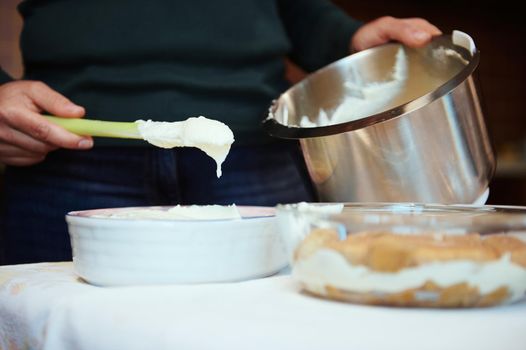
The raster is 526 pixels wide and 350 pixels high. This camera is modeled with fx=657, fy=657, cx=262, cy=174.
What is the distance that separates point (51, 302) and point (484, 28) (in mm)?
3451

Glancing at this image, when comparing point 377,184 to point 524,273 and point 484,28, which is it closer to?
point 524,273

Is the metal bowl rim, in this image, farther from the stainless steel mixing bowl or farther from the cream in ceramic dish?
the cream in ceramic dish

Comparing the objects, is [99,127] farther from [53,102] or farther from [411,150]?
[411,150]

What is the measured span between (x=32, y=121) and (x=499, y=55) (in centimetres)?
335

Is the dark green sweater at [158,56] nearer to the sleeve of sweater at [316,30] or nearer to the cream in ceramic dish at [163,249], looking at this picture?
the sleeve of sweater at [316,30]

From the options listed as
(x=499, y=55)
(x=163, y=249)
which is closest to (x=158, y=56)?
(x=163, y=249)

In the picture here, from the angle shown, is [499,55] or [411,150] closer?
[411,150]

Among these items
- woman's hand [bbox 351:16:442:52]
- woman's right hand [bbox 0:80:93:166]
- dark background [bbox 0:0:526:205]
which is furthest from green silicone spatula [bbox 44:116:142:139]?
dark background [bbox 0:0:526:205]

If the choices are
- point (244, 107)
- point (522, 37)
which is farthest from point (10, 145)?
point (522, 37)

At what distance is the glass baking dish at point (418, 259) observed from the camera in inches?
15.1

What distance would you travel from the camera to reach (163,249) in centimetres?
47

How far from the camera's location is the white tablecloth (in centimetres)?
34

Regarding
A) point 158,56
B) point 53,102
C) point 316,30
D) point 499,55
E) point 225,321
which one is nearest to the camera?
point 225,321

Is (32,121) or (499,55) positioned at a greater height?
(32,121)
